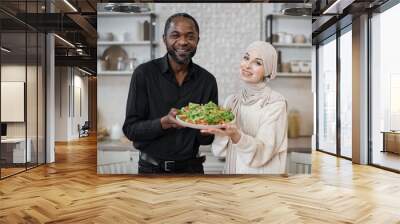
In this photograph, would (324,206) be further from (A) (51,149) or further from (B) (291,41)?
(A) (51,149)

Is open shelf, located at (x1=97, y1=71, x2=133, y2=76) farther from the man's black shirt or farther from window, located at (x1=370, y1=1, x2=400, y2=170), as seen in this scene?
window, located at (x1=370, y1=1, x2=400, y2=170)

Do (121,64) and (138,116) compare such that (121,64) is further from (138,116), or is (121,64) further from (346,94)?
(346,94)

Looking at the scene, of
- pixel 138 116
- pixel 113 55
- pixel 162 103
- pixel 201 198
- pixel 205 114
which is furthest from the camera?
pixel 113 55

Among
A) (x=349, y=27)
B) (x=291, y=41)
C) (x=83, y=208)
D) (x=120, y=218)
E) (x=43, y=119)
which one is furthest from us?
(x=349, y=27)

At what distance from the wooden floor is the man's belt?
184 mm

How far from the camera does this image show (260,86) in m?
6.30

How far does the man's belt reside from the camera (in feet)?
20.6

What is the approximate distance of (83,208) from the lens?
441 centimetres

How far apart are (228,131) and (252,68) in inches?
41.5

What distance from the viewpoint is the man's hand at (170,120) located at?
6.07 metres

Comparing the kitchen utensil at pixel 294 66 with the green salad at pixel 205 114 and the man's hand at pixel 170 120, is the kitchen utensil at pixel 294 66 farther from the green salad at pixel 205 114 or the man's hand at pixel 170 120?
the man's hand at pixel 170 120

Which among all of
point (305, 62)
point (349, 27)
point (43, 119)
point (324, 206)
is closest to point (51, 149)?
point (43, 119)

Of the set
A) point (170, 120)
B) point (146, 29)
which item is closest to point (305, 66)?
point (170, 120)

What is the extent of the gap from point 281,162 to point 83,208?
10.4 ft
